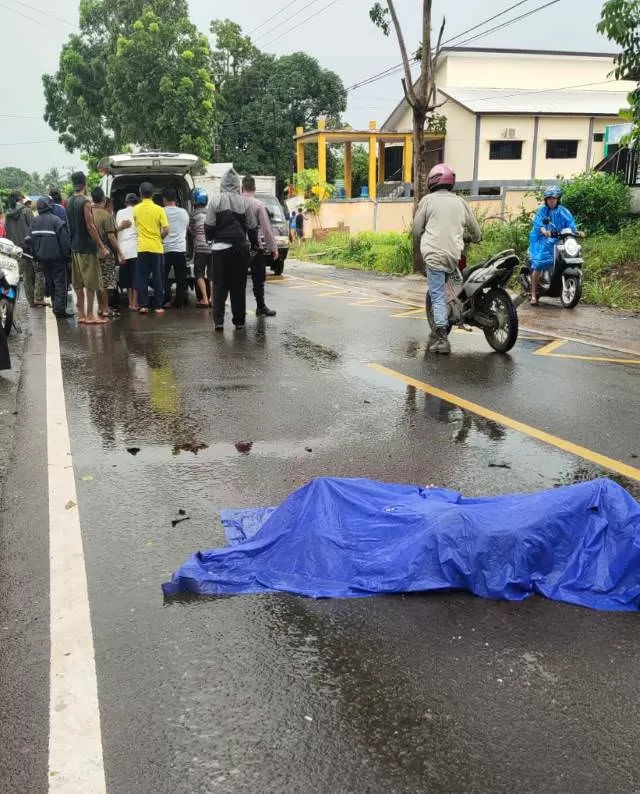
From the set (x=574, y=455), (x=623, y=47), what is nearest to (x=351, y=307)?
(x=623, y=47)

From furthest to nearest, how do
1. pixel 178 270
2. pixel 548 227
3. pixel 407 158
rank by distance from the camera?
pixel 407 158 < pixel 178 270 < pixel 548 227

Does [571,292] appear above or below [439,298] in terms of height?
below

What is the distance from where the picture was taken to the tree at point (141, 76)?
3450cm

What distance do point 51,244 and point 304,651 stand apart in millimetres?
10294

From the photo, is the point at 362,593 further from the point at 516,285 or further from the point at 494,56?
the point at 494,56

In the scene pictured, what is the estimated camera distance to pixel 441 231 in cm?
873

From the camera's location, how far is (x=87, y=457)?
5.45 metres

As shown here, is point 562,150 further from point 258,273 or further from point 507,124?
point 258,273

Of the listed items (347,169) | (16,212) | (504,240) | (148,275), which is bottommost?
(148,275)

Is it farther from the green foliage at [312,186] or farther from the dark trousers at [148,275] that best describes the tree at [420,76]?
the green foliage at [312,186]

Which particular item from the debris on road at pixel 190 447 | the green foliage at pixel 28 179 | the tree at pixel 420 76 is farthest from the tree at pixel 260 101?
the green foliage at pixel 28 179

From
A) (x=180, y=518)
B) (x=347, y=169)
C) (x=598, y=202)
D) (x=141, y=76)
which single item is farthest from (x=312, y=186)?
(x=180, y=518)

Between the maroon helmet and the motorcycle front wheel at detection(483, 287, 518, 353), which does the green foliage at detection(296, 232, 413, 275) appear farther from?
the maroon helmet

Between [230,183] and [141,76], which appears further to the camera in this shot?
Result: [141,76]
